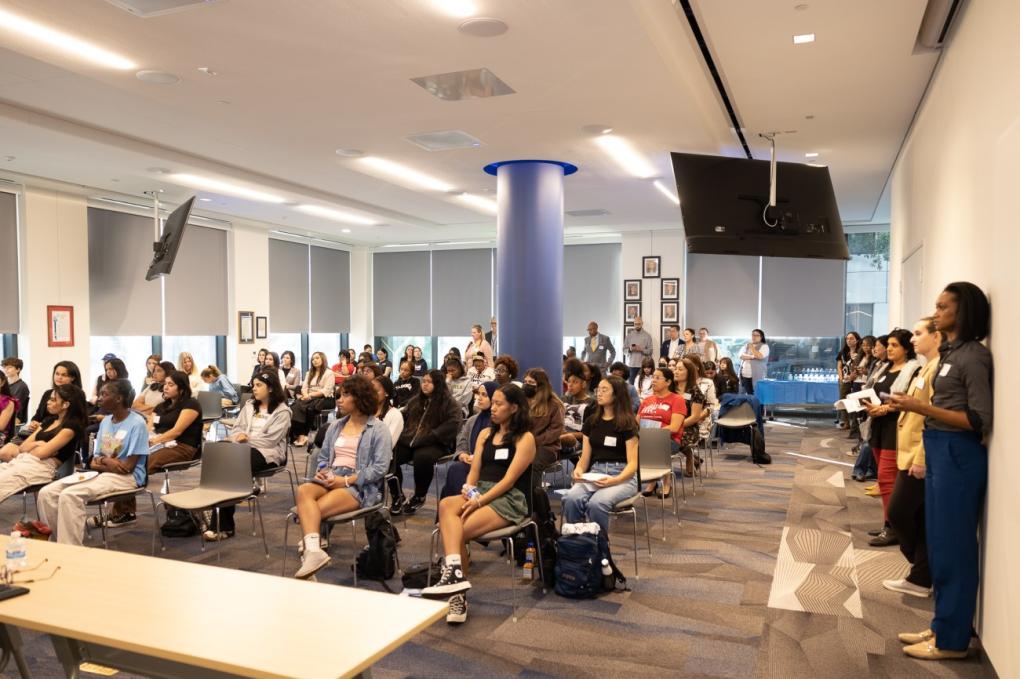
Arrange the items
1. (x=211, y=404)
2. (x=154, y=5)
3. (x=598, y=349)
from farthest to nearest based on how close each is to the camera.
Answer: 1. (x=598, y=349)
2. (x=211, y=404)
3. (x=154, y=5)

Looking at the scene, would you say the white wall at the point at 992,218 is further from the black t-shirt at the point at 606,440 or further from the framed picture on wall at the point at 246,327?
the framed picture on wall at the point at 246,327

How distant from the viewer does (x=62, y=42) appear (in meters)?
5.44

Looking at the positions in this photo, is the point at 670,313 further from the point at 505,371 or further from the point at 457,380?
the point at 505,371

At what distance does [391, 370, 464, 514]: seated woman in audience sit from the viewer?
22.4 feet

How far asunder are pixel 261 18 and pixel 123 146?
4.51 m

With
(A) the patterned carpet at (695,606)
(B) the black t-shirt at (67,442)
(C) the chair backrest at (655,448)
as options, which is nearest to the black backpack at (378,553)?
(A) the patterned carpet at (695,606)

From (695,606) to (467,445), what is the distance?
2.40 m

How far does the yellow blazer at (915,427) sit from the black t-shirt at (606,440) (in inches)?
65.5

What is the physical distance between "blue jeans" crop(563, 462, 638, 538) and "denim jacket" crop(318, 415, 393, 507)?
Result: 1.25 m

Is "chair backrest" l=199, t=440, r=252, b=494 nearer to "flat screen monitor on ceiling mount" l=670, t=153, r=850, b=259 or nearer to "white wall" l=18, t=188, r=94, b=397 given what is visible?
"flat screen monitor on ceiling mount" l=670, t=153, r=850, b=259

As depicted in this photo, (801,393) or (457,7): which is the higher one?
(457,7)

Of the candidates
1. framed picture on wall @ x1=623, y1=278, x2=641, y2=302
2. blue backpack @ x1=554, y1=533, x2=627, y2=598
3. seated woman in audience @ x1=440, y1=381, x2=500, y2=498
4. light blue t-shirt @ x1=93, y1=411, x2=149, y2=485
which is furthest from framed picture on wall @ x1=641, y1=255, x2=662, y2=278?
light blue t-shirt @ x1=93, y1=411, x2=149, y2=485

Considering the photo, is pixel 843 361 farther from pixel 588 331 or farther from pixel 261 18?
pixel 261 18

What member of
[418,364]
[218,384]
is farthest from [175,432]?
[418,364]
